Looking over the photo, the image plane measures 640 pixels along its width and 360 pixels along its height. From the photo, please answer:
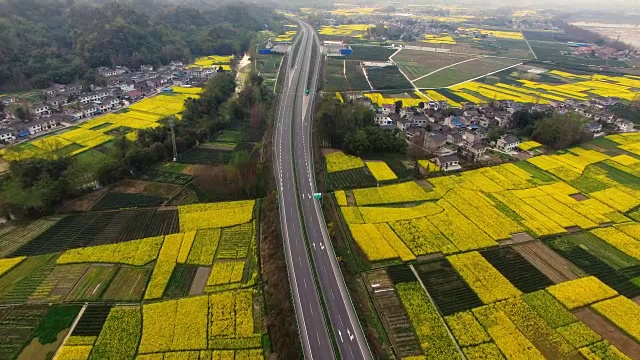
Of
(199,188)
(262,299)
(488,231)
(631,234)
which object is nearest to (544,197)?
(631,234)

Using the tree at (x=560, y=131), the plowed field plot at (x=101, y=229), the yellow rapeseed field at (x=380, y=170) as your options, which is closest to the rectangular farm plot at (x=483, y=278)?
the yellow rapeseed field at (x=380, y=170)

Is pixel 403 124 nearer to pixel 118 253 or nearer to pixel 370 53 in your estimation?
pixel 118 253

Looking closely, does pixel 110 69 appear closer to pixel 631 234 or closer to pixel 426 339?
pixel 426 339

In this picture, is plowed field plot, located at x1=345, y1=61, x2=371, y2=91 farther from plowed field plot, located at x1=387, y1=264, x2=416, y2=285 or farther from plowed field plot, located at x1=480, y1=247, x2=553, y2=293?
plowed field plot, located at x1=387, y1=264, x2=416, y2=285

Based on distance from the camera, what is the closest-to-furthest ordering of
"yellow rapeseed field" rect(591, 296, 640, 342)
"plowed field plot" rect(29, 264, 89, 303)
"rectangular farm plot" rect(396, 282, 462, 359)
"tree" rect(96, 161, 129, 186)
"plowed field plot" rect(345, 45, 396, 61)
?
"rectangular farm plot" rect(396, 282, 462, 359) → "yellow rapeseed field" rect(591, 296, 640, 342) → "plowed field plot" rect(29, 264, 89, 303) → "tree" rect(96, 161, 129, 186) → "plowed field plot" rect(345, 45, 396, 61)

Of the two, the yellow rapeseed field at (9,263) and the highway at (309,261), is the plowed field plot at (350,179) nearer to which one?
the highway at (309,261)

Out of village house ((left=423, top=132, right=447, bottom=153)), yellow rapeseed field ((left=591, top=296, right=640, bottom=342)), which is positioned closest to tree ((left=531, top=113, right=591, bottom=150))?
village house ((left=423, top=132, right=447, bottom=153))
